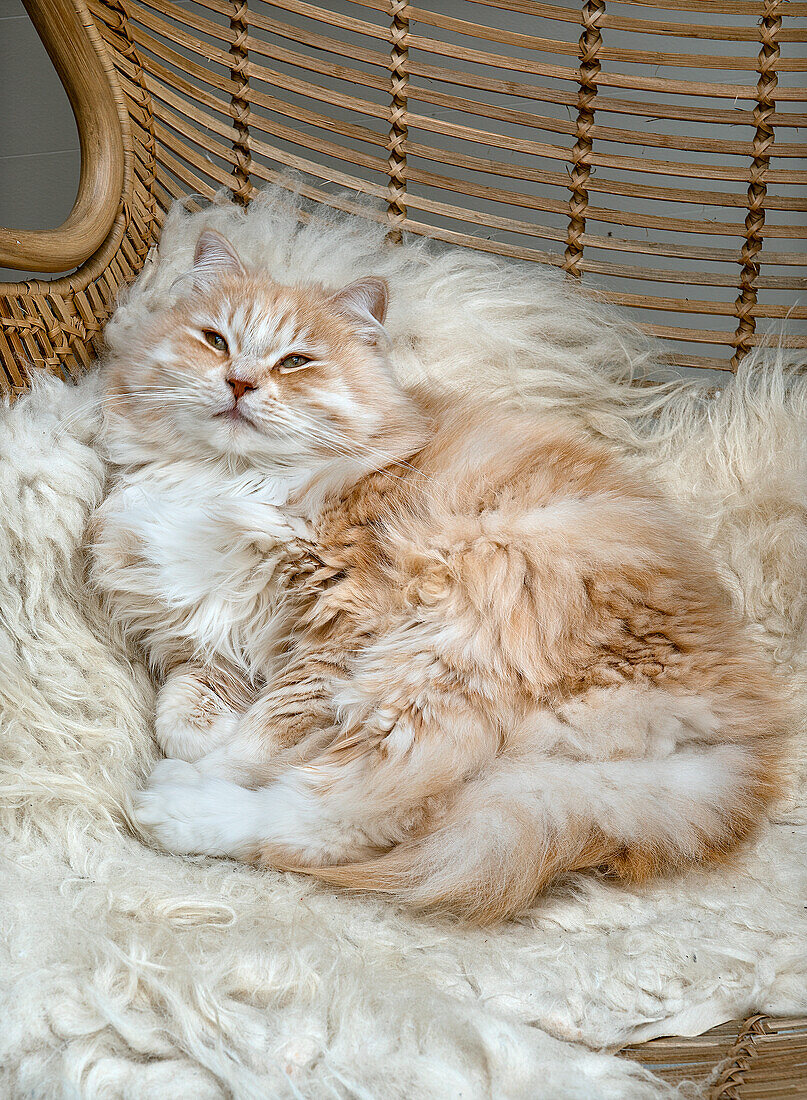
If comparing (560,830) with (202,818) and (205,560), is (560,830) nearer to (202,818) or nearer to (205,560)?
(202,818)

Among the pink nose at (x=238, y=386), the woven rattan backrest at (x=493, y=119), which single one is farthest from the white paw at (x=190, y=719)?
the woven rattan backrest at (x=493, y=119)

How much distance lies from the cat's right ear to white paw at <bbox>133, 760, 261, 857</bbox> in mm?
782

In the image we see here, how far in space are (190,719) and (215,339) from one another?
557 mm

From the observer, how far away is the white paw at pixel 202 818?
3.55ft

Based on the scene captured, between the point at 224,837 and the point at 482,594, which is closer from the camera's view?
the point at 224,837

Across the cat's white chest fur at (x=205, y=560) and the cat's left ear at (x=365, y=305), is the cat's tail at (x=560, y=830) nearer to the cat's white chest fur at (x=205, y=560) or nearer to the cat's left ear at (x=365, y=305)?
the cat's white chest fur at (x=205, y=560)

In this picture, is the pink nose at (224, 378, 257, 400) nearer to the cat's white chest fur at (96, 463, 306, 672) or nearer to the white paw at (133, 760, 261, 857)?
the cat's white chest fur at (96, 463, 306, 672)

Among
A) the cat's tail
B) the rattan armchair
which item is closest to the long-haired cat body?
the cat's tail

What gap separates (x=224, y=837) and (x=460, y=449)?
62cm

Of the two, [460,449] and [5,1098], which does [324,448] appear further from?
[5,1098]

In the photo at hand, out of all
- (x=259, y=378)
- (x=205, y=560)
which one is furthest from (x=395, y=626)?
(x=259, y=378)

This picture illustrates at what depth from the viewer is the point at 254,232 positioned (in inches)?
64.1

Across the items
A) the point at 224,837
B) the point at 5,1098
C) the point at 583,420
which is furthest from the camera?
the point at 583,420

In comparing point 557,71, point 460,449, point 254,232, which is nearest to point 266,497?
point 460,449
